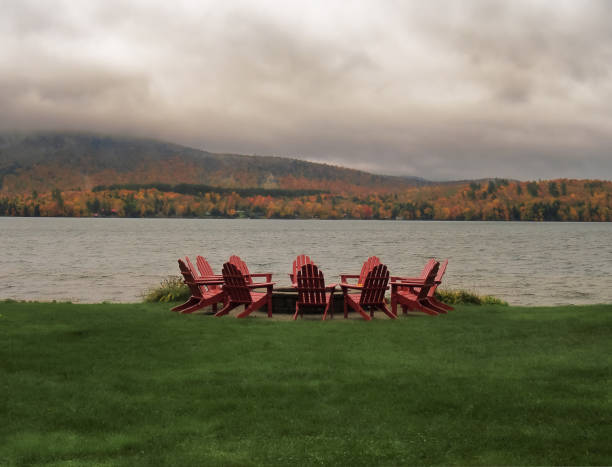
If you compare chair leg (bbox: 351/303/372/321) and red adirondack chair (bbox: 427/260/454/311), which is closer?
chair leg (bbox: 351/303/372/321)

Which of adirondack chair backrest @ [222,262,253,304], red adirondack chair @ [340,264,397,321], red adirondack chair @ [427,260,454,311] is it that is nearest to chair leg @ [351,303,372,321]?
red adirondack chair @ [340,264,397,321]

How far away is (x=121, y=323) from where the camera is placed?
10.1m

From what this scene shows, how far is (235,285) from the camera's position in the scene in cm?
1233

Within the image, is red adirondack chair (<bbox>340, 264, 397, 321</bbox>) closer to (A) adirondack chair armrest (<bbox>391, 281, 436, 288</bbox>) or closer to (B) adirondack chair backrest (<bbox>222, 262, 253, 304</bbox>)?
(A) adirondack chair armrest (<bbox>391, 281, 436, 288</bbox>)

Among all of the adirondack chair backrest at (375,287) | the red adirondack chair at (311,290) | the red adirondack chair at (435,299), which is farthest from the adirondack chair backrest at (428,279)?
the red adirondack chair at (311,290)

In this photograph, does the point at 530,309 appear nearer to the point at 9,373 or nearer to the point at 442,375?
the point at 442,375

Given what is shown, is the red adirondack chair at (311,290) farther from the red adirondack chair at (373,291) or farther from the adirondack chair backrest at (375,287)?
the adirondack chair backrest at (375,287)

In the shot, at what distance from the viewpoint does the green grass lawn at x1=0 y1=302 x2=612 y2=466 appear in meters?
4.72

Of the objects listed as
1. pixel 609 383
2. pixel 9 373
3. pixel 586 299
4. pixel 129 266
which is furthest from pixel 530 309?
pixel 129 266

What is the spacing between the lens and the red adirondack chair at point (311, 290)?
39.7 ft

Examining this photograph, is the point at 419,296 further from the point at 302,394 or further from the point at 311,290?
the point at 302,394

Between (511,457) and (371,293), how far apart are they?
7.47 meters

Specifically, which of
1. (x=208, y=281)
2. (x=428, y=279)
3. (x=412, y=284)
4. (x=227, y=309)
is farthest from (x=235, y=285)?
(x=428, y=279)

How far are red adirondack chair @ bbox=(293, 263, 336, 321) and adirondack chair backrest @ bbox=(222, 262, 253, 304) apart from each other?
3.69ft
